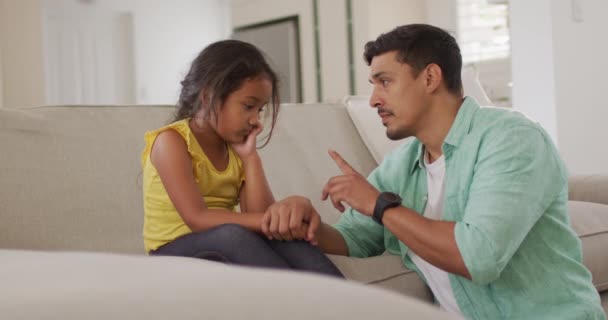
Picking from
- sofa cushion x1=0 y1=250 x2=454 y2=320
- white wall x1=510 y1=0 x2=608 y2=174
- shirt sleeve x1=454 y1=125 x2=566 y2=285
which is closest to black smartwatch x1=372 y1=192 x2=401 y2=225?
shirt sleeve x1=454 y1=125 x2=566 y2=285

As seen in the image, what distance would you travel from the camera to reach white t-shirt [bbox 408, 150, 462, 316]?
147cm

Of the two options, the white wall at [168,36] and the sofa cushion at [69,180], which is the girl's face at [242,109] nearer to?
the sofa cushion at [69,180]

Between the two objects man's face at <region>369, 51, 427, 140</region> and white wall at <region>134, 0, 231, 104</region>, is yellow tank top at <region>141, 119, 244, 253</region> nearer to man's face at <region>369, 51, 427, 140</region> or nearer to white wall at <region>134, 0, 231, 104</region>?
man's face at <region>369, 51, 427, 140</region>

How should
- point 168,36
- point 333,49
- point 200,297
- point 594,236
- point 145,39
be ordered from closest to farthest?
point 200,297
point 594,236
point 333,49
point 145,39
point 168,36

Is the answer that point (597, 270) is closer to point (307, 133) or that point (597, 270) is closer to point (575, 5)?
point (307, 133)

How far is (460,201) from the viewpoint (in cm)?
137

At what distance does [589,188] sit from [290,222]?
122cm

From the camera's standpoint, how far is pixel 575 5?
3357 millimetres

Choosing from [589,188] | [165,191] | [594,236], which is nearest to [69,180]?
[165,191]

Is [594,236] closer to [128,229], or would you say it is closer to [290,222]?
[290,222]

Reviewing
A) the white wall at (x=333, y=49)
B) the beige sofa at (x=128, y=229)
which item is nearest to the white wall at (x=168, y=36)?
the white wall at (x=333, y=49)

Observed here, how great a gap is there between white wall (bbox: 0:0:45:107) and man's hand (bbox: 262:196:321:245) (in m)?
5.41

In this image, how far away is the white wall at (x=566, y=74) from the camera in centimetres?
331

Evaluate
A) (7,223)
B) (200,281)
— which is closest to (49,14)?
(7,223)
